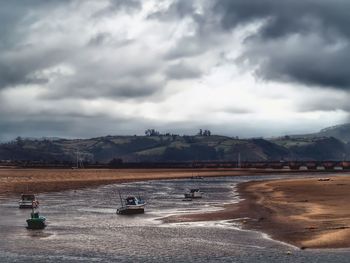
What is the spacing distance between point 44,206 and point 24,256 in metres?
46.5

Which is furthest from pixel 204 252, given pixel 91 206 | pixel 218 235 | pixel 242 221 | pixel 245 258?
pixel 91 206

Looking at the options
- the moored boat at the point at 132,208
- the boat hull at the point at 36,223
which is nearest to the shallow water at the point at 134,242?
the boat hull at the point at 36,223

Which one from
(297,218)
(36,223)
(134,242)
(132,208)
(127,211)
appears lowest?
(134,242)

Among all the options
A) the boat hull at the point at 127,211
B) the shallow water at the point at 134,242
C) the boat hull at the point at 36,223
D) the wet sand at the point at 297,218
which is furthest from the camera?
the boat hull at the point at 127,211

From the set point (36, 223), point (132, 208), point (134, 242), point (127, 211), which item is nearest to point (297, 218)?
point (134, 242)

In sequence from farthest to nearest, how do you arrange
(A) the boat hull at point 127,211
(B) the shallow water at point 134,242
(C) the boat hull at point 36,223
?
1. (A) the boat hull at point 127,211
2. (C) the boat hull at point 36,223
3. (B) the shallow water at point 134,242

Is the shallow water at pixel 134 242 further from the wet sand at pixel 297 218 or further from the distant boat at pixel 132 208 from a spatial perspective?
the wet sand at pixel 297 218

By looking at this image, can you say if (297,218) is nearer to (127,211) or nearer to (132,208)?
(132,208)

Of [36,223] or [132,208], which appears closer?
[36,223]

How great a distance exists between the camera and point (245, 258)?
43.8m

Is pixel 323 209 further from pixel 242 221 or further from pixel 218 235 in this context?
pixel 218 235

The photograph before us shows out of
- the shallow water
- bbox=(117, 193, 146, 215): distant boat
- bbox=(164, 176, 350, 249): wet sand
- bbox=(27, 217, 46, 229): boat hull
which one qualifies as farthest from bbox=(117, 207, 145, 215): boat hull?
bbox=(27, 217, 46, 229): boat hull

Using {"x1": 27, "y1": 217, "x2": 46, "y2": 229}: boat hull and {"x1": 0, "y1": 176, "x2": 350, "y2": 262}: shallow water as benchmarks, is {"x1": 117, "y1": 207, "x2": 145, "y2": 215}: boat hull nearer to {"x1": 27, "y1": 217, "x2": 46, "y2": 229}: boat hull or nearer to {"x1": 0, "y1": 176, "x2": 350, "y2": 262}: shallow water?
{"x1": 0, "y1": 176, "x2": 350, "y2": 262}: shallow water

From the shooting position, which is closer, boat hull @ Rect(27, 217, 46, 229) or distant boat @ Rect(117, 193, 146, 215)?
boat hull @ Rect(27, 217, 46, 229)
